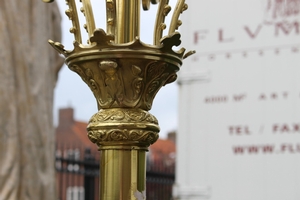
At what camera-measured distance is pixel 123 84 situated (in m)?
1.38

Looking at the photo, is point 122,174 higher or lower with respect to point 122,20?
lower

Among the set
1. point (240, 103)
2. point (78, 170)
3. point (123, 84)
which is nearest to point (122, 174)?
point (123, 84)

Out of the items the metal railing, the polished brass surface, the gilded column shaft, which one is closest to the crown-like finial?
the polished brass surface

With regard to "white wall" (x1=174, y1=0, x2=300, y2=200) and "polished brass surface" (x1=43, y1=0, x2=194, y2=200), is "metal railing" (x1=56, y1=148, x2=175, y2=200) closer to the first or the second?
"white wall" (x1=174, y1=0, x2=300, y2=200)

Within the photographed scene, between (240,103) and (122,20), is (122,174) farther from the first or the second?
(240,103)

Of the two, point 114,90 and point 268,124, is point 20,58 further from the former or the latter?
point 114,90

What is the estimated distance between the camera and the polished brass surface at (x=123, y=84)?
4.42ft

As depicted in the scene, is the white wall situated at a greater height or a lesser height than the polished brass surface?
greater

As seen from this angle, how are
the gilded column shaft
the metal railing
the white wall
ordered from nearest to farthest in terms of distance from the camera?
the gilded column shaft → the white wall → the metal railing

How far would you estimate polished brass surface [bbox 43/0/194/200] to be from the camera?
1348mm

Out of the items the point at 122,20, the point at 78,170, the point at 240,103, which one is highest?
Answer: the point at 240,103

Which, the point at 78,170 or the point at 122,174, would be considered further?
the point at 78,170

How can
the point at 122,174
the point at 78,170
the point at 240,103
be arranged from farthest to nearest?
the point at 78,170 → the point at 240,103 → the point at 122,174

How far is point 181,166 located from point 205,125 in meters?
0.61
